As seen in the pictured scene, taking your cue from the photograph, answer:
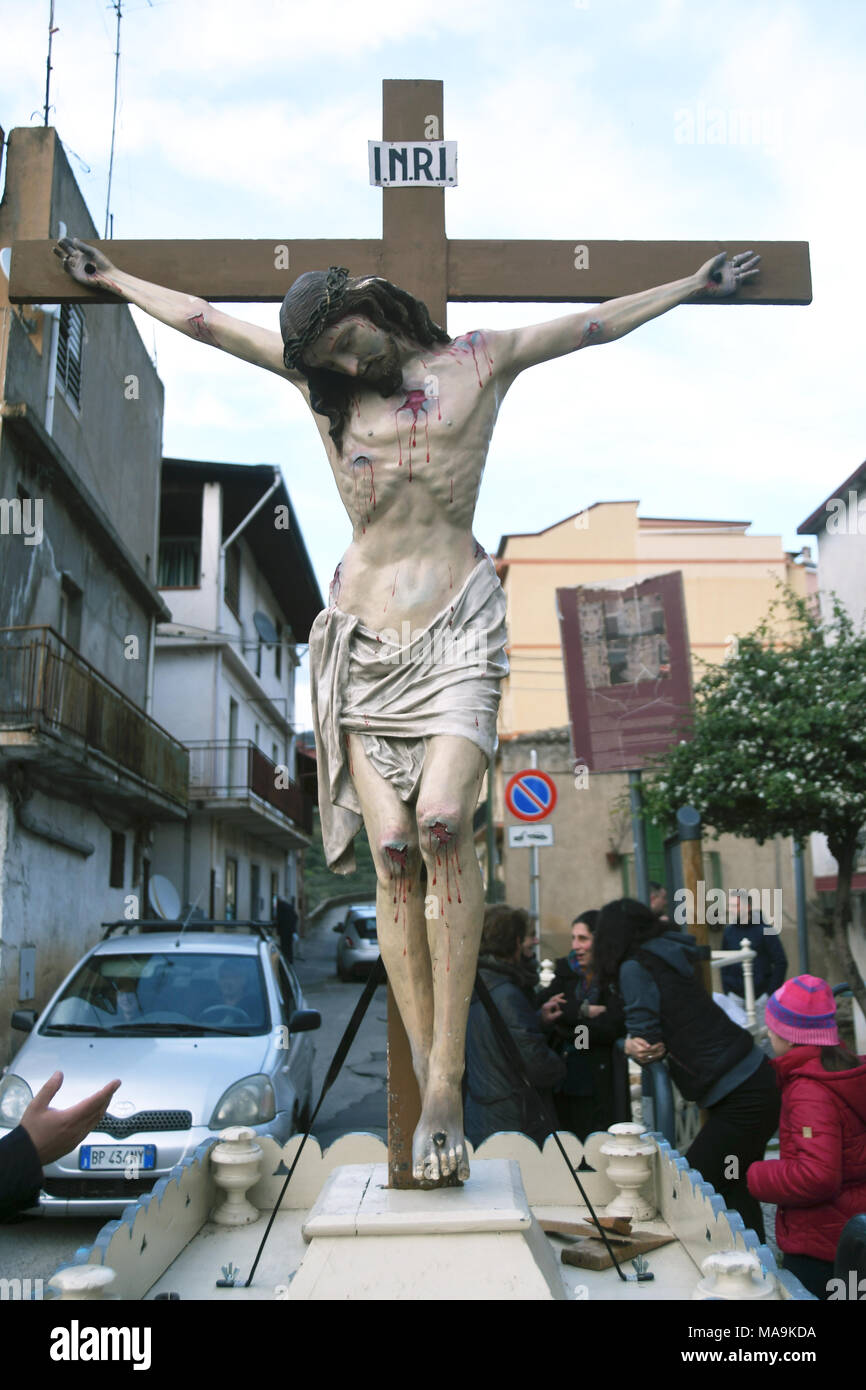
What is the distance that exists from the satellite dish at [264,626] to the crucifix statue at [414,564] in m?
26.7

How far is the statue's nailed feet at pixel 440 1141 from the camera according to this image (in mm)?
2490

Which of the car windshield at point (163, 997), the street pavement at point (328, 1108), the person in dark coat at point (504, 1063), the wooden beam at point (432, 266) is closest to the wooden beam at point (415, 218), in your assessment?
the wooden beam at point (432, 266)

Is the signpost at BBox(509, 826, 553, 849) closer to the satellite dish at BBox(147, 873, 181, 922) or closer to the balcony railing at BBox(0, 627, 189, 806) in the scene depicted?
the balcony railing at BBox(0, 627, 189, 806)

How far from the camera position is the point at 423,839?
2691 millimetres

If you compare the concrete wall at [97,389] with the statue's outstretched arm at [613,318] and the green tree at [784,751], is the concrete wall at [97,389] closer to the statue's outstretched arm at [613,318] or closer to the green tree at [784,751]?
the green tree at [784,751]

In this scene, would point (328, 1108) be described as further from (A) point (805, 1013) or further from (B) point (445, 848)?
(B) point (445, 848)

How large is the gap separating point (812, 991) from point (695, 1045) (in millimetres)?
1026

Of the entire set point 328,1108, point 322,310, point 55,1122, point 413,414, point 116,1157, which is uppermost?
point 322,310

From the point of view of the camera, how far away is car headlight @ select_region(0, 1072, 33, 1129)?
21.8 ft

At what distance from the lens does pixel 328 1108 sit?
11344 millimetres

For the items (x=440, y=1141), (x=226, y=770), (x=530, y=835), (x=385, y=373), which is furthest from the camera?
(x=226, y=770)

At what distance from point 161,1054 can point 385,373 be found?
5.31m

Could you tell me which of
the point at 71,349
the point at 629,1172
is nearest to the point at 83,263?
the point at 629,1172

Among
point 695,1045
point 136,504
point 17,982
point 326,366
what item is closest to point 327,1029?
point 17,982
